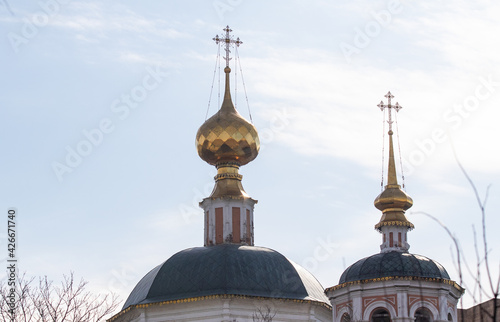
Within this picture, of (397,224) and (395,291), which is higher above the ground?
(397,224)

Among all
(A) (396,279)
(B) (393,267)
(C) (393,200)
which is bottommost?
(A) (396,279)

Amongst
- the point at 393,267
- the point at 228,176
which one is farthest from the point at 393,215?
the point at 228,176

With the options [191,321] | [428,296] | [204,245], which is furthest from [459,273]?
[204,245]

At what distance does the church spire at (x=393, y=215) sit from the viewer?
27531 millimetres

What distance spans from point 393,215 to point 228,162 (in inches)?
233

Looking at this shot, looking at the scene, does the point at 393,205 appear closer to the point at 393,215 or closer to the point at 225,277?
the point at 393,215

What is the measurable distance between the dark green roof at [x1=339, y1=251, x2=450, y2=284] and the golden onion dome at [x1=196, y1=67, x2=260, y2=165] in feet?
25.5

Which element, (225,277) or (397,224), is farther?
(397,224)

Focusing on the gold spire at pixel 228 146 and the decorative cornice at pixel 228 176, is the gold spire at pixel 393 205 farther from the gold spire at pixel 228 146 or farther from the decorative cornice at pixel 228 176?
the decorative cornice at pixel 228 176

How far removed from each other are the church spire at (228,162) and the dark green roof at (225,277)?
1683 mm

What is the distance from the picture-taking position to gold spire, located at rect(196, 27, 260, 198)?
31.2 meters

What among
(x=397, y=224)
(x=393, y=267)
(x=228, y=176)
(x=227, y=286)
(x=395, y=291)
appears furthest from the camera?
(x=228, y=176)

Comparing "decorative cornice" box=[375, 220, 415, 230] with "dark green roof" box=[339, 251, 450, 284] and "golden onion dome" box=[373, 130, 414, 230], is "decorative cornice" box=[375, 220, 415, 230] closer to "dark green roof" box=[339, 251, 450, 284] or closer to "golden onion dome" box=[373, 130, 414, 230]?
"golden onion dome" box=[373, 130, 414, 230]

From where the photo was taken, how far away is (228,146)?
31.3 m
